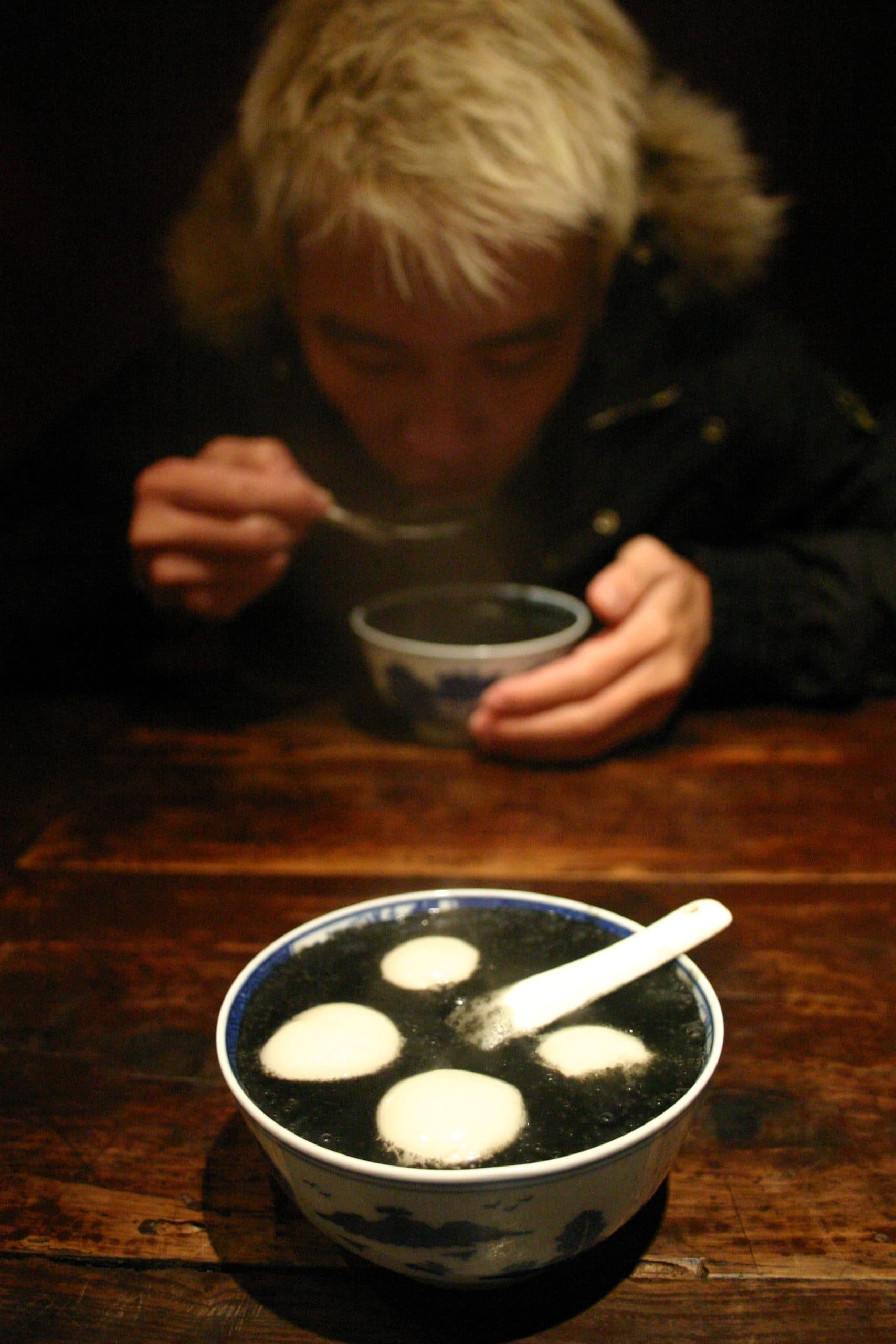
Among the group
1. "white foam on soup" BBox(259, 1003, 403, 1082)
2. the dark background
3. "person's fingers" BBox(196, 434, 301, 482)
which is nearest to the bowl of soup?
"person's fingers" BBox(196, 434, 301, 482)

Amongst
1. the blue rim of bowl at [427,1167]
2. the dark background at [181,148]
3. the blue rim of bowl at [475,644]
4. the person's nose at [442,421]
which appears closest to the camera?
the blue rim of bowl at [427,1167]

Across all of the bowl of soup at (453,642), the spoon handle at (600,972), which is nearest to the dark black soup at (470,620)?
the bowl of soup at (453,642)

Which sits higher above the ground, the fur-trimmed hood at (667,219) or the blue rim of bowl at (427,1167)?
the fur-trimmed hood at (667,219)

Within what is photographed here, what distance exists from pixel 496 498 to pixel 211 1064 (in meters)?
1.22

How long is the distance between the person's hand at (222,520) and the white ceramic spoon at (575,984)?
87 centimetres

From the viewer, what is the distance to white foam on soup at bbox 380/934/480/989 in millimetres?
631

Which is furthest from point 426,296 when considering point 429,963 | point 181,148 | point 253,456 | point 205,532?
point 181,148

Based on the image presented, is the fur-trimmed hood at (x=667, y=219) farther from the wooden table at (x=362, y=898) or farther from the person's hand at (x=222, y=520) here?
the wooden table at (x=362, y=898)

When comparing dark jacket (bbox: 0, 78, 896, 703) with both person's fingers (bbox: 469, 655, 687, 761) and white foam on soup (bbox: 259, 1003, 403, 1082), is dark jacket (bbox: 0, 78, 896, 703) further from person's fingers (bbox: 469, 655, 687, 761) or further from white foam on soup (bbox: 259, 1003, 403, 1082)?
white foam on soup (bbox: 259, 1003, 403, 1082)

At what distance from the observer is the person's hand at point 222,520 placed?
1332 mm

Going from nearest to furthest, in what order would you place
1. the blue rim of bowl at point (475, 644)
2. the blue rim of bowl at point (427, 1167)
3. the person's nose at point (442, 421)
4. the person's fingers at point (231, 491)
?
the blue rim of bowl at point (427, 1167) → the blue rim of bowl at point (475, 644) → the person's fingers at point (231, 491) → the person's nose at point (442, 421)

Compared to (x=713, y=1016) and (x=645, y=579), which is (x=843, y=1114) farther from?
(x=645, y=579)

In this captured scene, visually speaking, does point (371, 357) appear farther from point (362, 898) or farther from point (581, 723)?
point (362, 898)

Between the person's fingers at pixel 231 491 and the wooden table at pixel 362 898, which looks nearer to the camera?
the wooden table at pixel 362 898
